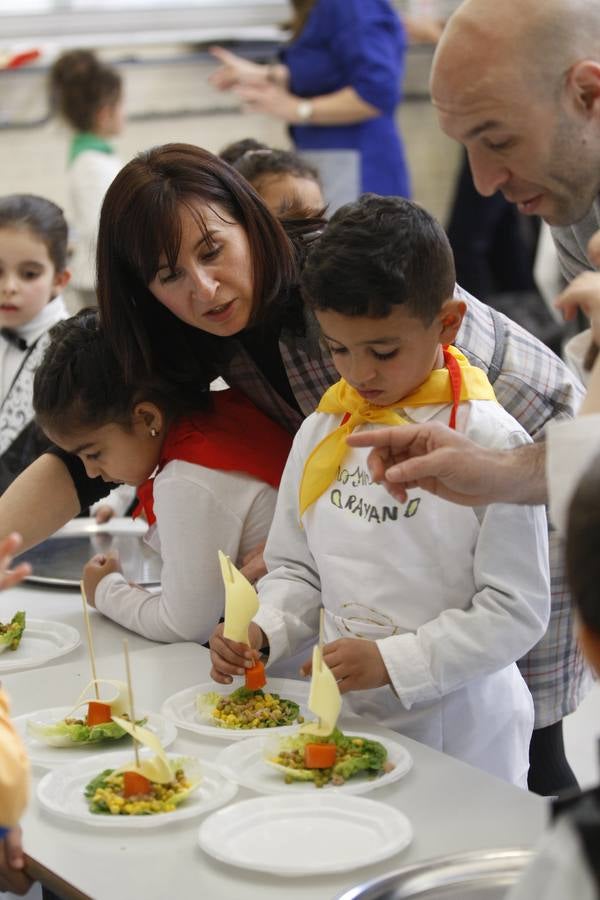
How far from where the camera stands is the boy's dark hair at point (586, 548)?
0.98 m

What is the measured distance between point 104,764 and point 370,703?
0.40m

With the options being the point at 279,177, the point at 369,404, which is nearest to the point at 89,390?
the point at 369,404

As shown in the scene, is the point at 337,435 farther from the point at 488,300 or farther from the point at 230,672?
the point at 488,300

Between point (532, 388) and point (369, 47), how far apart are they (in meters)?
3.16

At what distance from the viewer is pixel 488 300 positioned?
6285mm

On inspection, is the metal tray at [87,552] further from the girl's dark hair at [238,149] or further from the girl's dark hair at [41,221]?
the girl's dark hair at [238,149]

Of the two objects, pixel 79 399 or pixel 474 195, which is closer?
pixel 79 399

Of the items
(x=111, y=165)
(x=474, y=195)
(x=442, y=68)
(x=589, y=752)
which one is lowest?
(x=589, y=752)

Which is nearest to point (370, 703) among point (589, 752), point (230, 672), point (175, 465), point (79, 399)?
point (230, 672)

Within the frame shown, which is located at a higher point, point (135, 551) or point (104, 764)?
point (104, 764)

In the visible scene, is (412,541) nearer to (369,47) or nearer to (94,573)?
(94,573)

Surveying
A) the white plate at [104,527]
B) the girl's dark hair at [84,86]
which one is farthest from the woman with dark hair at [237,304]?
the girl's dark hair at [84,86]

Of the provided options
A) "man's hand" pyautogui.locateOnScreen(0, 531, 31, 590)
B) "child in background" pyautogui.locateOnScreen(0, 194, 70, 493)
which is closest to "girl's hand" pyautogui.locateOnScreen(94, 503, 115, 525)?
"child in background" pyautogui.locateOnScreen(0, 194, 70, 493)

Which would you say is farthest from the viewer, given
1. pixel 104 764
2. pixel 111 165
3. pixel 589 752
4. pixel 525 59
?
pixel 111 165
